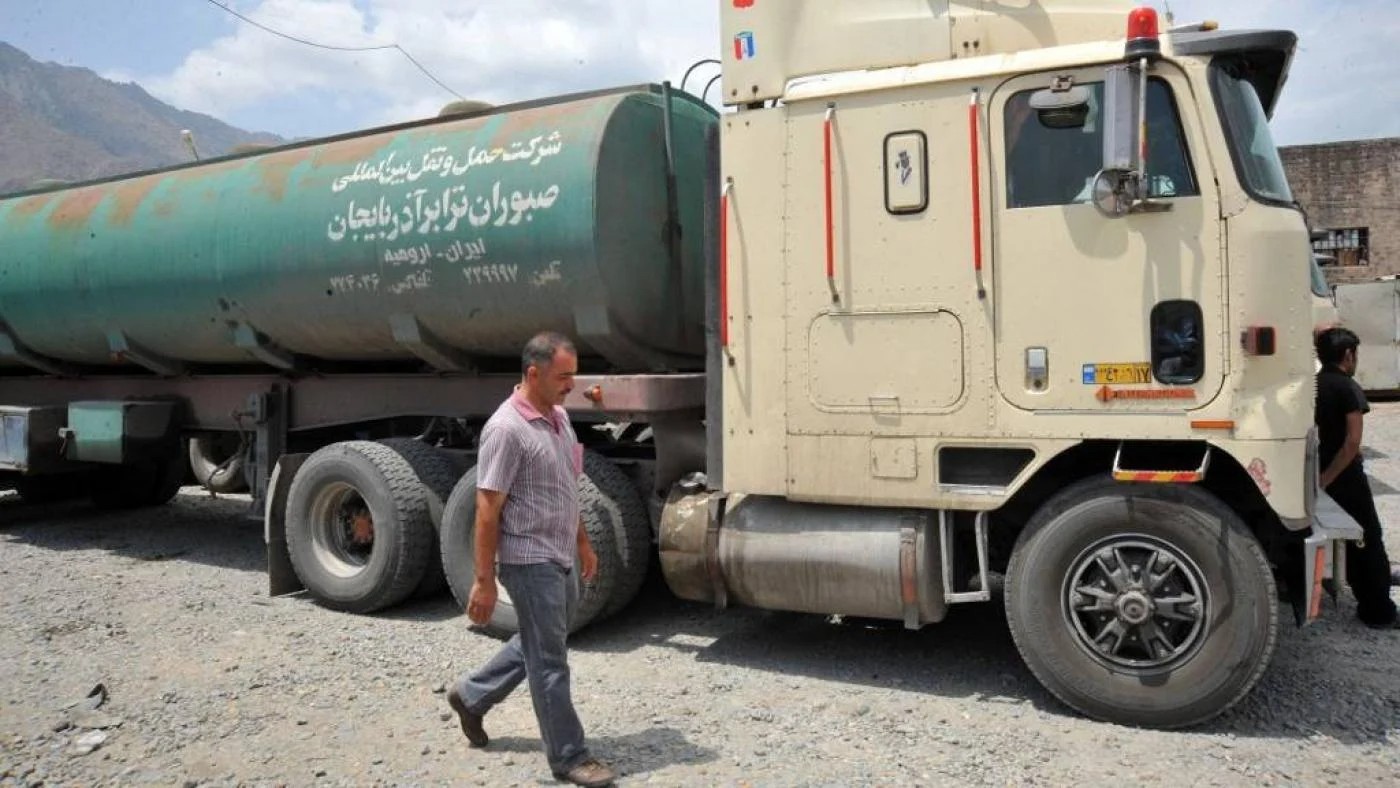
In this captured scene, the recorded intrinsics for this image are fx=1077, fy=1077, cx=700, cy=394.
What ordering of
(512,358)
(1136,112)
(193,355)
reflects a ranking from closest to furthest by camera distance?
1. (1136,112)
2. (512,358)
3. (193,355)

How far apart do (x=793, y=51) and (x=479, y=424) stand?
10.5ft

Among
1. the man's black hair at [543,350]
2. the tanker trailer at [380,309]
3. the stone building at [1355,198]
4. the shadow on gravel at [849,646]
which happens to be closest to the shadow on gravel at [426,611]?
the tanker trailer at [380,309]

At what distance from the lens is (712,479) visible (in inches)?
215

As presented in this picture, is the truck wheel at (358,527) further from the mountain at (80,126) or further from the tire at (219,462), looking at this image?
the mountain at (80,126)

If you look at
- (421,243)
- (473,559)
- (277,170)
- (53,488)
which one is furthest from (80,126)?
(473,559)

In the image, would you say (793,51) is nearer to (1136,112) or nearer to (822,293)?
(822,293)

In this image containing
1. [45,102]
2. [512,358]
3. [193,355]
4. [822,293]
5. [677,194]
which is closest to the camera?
[822,293]

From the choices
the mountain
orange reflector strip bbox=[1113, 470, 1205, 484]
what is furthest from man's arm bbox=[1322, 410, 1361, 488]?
the mountain

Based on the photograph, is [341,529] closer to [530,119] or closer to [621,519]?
[621,519]

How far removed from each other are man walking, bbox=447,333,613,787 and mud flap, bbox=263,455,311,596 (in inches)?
145

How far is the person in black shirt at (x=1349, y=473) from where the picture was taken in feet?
18.6

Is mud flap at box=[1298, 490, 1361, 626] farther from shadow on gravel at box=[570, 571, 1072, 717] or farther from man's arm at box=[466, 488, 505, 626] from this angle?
man's arm at box=[466, 488, 505, 626]

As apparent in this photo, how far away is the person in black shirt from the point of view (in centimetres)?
566

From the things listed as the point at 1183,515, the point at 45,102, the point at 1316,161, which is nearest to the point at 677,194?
the point at 1183,515
